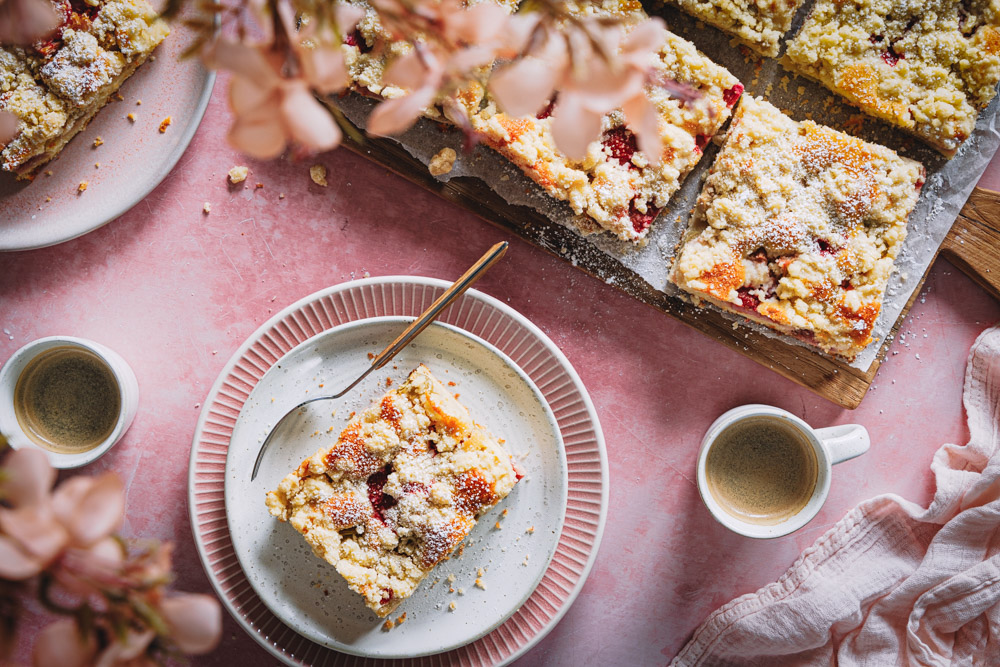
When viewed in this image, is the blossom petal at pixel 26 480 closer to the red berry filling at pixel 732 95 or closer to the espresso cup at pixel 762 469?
the espresso cup at pixel 762 469

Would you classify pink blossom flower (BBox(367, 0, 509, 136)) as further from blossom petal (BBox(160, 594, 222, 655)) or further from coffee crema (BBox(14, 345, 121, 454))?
coffee crema (BBox(14, 345, 121, 454))

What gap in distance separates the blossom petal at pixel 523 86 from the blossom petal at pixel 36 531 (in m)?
0.68

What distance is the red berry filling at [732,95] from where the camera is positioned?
7.79ft

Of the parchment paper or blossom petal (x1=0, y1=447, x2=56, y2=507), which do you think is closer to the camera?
blossom petal (x1=0, y1=447, x2=56, y2=507)

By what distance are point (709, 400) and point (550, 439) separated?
2.13 feet

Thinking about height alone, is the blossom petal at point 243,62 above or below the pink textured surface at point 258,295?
above

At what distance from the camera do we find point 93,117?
243 cm

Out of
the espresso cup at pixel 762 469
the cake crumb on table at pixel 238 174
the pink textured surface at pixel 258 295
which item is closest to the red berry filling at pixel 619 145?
the pink textured surface at pixel 258 295

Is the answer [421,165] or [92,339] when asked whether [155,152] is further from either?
[421,165]

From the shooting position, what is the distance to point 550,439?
90.1 inches

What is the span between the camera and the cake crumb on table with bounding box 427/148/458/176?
2.36 m

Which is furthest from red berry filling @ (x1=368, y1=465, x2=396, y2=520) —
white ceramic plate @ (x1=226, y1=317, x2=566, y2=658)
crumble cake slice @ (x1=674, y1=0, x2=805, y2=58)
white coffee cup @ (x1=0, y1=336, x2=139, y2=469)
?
crumble cake slice @ (x1=674, y1=0, x2=805, y2=58)

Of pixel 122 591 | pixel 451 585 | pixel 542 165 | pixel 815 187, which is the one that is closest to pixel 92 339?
pixel 451 585

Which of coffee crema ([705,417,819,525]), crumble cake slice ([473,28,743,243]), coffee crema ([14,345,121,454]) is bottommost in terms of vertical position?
coffee crema ([14,345,121,454])
